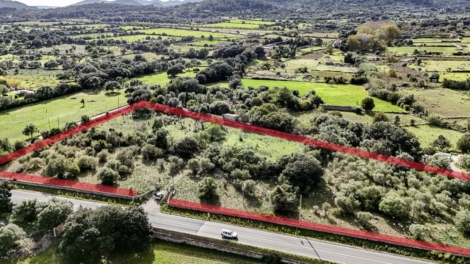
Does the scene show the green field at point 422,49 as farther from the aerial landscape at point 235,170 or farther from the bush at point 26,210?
the bush at point 26,210

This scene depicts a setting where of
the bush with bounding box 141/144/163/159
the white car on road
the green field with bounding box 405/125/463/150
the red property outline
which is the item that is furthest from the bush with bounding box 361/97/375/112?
the white car on road

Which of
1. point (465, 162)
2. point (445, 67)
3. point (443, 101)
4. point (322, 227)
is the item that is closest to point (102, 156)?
point (322, 227)

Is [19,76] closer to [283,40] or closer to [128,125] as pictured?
[128,125]

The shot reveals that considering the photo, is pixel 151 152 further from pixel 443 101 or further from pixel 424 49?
pixel 424 49

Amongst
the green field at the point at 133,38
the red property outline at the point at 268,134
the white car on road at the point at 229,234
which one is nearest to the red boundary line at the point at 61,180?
the red property outline at the point at 268,134

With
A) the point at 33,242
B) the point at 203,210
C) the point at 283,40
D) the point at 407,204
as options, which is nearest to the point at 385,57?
the point at 283,40

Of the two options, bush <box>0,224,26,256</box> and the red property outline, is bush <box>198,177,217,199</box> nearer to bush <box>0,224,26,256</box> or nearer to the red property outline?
the red property outline
